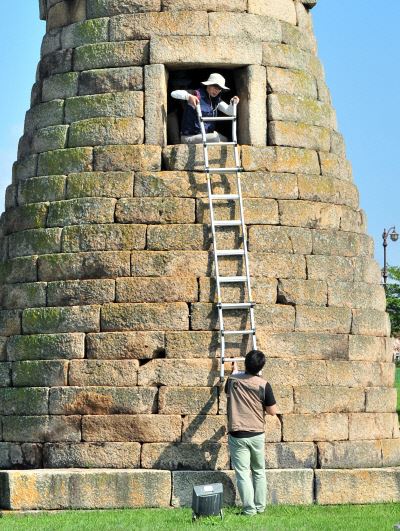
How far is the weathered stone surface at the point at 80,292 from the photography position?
15555 mm

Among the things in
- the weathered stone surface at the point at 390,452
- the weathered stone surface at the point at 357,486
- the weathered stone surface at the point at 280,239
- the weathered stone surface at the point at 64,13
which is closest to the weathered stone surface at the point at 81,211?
the weathered stone surface at the point at 280,239

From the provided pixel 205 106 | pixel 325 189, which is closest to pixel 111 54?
pixel 205 106

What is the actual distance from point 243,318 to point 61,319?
2215mm

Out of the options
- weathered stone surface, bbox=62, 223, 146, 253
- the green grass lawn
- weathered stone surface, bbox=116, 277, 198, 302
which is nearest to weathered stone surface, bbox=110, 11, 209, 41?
weathered stone surface, bbox=62, 223, 146, 253

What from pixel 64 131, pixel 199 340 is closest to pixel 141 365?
pixel 199 340

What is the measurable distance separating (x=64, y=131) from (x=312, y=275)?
3712 mm

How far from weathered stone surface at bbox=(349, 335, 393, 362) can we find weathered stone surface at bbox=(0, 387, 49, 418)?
3833 millimetres

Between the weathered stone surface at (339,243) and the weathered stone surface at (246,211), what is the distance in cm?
65

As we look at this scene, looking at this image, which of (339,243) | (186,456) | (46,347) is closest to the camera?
(186,456)

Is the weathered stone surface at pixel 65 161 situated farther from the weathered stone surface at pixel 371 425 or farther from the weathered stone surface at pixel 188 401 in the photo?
the weathered stone surface at pixel 371 425

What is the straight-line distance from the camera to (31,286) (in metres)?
16.1

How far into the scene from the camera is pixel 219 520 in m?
13.1

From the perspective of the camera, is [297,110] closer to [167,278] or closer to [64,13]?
[167,278]

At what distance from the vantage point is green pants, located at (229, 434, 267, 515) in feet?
44.8
